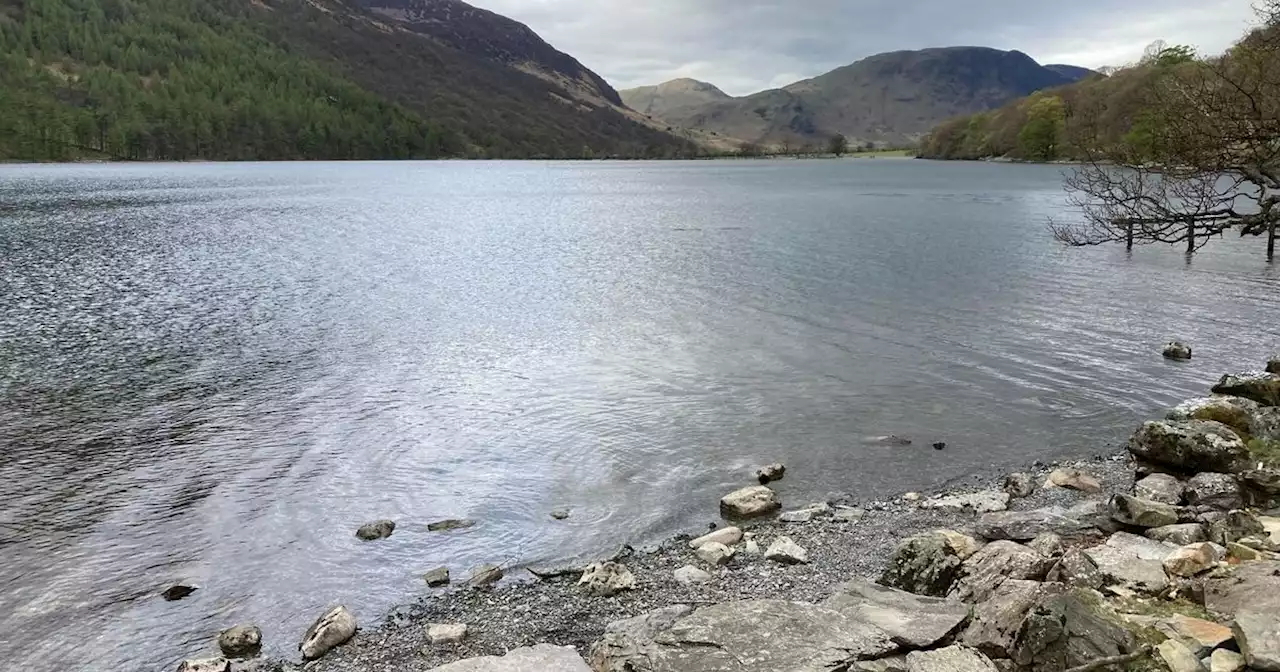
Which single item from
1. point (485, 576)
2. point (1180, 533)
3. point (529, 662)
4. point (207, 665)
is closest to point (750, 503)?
point (485, 576)

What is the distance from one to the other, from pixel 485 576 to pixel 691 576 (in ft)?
11.1

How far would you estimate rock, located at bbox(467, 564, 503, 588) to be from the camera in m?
13.3

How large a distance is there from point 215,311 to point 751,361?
25.5 metres

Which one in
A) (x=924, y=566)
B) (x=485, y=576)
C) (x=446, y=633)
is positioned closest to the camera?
(x=446, y=633)

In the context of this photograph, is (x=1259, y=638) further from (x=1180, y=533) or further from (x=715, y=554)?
(x=715, y=554)

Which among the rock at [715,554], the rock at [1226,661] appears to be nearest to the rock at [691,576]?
the rock at [715,554]

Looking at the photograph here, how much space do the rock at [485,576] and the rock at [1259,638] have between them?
988 cm

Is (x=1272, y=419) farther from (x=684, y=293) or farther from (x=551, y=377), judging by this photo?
(x=684, y=293)

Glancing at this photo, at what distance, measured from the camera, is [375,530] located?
15.3 meters

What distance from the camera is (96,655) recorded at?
11.4 meters

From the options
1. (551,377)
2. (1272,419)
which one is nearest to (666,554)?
(551,377)

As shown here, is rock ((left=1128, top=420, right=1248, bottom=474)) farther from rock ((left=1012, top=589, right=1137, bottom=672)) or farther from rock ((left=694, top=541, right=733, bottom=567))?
Answer: rock ((left=1012, top=589, right=1137, bottom=672))

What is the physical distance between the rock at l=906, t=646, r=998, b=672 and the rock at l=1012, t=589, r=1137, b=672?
0.42 metres

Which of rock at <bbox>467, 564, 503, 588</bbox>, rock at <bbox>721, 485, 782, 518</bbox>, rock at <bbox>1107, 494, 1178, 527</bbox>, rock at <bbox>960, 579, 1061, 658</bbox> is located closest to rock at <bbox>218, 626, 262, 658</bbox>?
rock at <bbox>467, 564, 503, 588</bbox>
